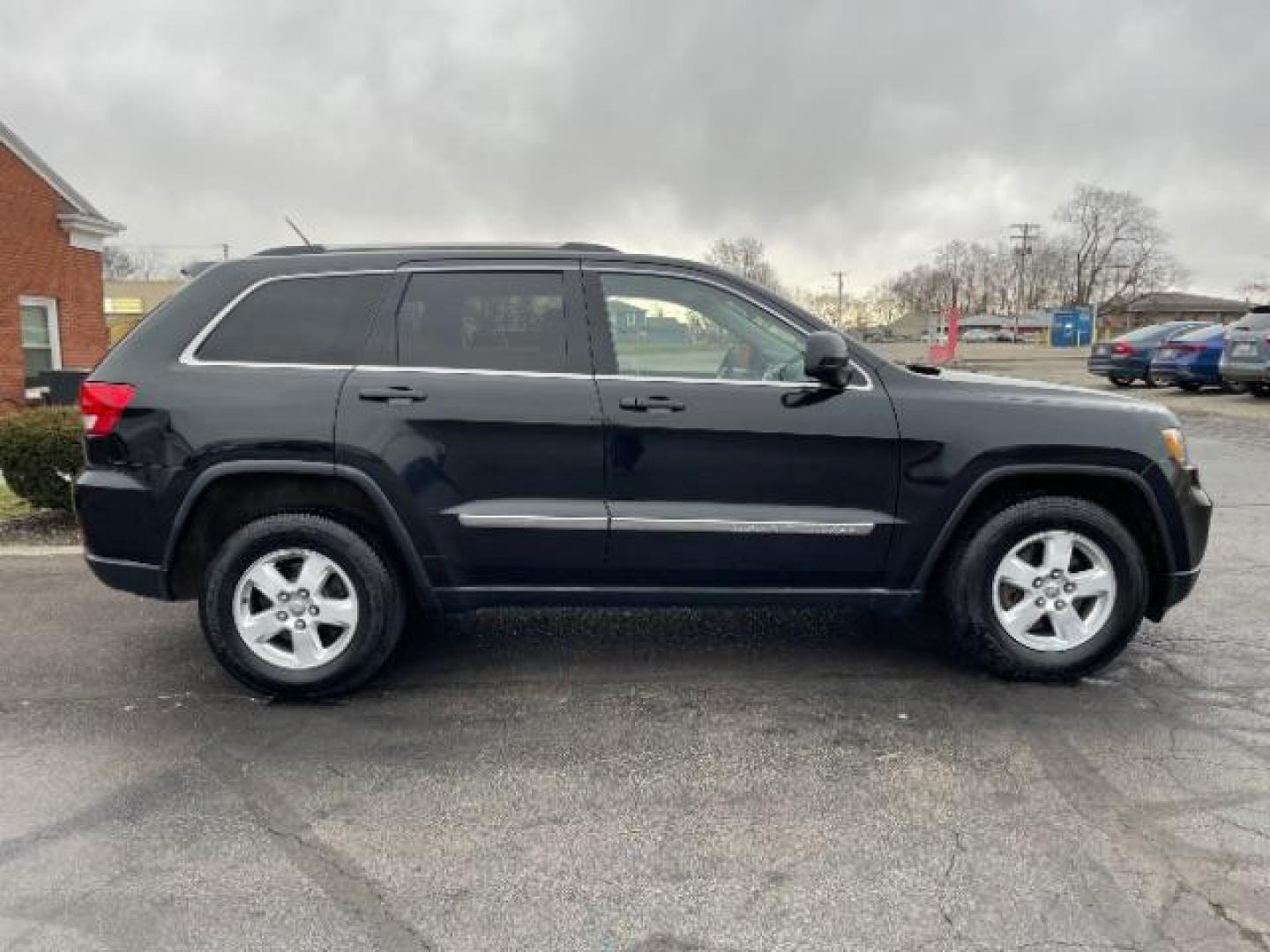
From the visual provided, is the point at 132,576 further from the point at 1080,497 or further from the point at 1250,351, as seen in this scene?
the point at 1250,351

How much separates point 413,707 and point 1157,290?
372 ft

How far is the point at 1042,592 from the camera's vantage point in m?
3.82

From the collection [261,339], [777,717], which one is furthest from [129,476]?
[777,717]

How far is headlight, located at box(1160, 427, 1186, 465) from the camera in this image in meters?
3.83

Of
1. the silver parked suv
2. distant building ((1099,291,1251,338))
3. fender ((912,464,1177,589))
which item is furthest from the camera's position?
distant building ((1099,291,1251,338))

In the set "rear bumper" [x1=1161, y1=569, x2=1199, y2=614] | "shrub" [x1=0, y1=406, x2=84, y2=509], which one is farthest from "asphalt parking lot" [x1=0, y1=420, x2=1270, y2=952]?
"shrub" [x1=0, y1=406, x2=84, y2=509]

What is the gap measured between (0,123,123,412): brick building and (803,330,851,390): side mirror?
16960mm

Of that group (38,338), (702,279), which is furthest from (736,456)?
(38,338)

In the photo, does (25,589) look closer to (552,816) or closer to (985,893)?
(552,816)

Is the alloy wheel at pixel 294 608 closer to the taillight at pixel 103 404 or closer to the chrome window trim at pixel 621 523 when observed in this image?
the chrome window trim at pixel 621 523

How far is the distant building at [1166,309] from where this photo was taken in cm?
8938

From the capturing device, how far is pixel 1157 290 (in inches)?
3868

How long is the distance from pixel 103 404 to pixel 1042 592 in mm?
4008

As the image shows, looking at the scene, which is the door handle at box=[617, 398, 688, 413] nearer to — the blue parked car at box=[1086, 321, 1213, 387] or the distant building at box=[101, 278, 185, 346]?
the blue parked car at box=[1086, 321, 1213, 387]
